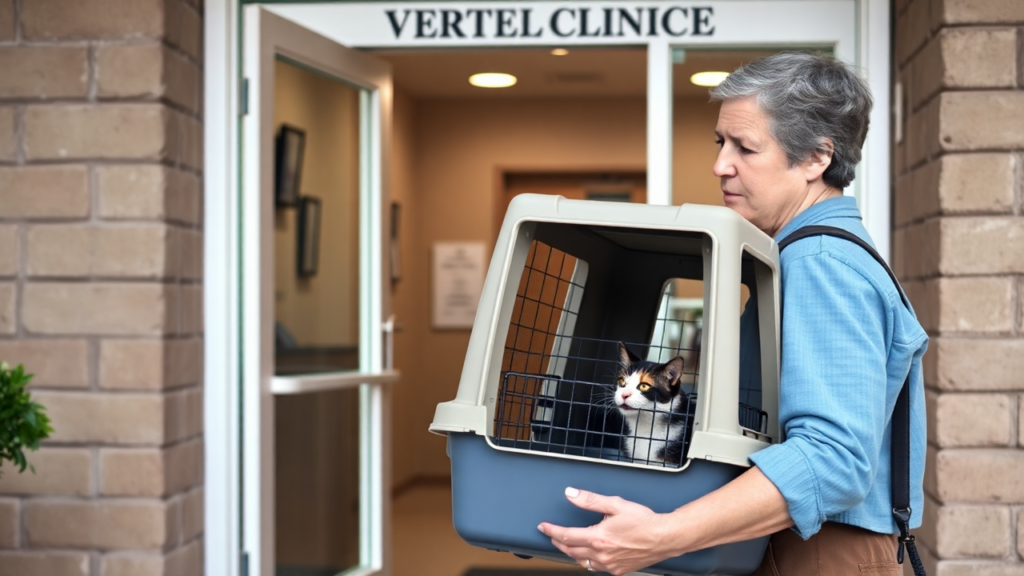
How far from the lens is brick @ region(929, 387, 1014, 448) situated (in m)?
2.31

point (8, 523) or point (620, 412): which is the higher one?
point (620, 412)

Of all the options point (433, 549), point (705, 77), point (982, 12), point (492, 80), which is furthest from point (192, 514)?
point (492, 80)

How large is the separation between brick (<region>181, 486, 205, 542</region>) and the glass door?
12cm

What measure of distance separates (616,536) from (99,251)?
200 centimetres

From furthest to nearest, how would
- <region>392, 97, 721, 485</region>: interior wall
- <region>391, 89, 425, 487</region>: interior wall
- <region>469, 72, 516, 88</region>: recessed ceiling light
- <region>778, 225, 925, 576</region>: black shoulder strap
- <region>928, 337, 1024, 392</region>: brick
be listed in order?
1. <region>392, 97, 721, 485</region>: interior wall
2. <region>391, 89, 425, 487</region>: interior wall
3. <region>469, 72, 516, 88</region>: recessed ceiling light
4. <region>928, 337, 1024, 392</region>: brick
5. <region>778, 225, 925, 576</region>: black shoulder strap

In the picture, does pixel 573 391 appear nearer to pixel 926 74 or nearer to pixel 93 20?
pixel 926 74

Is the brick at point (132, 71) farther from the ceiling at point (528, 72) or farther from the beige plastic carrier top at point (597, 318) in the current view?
the ceiling at point (528, 72)

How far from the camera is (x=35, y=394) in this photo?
8.61ft

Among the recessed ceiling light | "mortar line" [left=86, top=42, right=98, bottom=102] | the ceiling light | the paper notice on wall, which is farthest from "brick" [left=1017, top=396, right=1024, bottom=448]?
the paper notice on wall

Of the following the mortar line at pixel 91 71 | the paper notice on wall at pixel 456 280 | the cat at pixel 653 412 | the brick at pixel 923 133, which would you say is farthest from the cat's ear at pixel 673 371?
the paper notice on wall at pixel 456 280

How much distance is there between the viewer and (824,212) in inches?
47.1

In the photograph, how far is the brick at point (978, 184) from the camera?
7.59ft

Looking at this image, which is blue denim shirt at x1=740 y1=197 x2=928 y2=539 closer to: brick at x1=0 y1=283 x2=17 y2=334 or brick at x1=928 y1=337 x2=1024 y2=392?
brick at x1=928 y1=337 x2=1024 y2=392

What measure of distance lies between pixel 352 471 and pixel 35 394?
102cm
